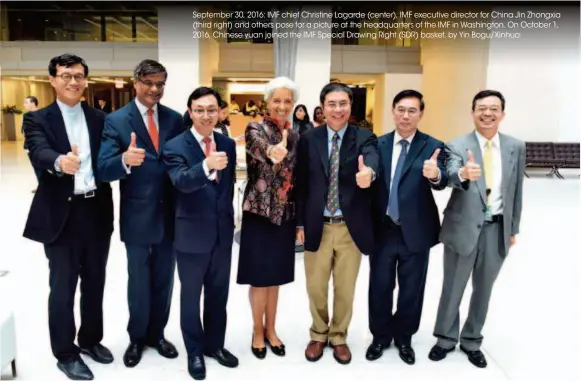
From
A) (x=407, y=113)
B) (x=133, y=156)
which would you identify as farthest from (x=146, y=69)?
(x=407, y=113)

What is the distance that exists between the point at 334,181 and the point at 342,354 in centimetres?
117

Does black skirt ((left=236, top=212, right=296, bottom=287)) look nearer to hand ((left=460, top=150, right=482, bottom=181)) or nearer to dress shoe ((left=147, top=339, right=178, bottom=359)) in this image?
dress shoe ((left=147, top=339, right=178, bottom=359))

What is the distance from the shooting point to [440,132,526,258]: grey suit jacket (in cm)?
305

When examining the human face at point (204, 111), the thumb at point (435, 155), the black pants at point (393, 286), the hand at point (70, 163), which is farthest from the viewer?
the black pants at point (393, 286)

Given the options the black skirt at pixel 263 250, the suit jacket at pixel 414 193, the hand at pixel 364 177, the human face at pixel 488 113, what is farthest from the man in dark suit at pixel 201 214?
the human face at pixel 488 113

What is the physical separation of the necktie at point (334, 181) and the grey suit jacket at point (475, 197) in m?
0.69

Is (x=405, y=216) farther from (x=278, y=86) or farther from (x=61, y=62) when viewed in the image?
(x=61, y=62)

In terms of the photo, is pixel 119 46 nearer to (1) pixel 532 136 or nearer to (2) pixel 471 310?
(1) pixel 532 136

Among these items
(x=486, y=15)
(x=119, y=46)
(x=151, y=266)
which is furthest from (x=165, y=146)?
(x=119, y=46)

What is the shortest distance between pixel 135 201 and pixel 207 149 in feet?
1.75

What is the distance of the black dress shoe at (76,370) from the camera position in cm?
299

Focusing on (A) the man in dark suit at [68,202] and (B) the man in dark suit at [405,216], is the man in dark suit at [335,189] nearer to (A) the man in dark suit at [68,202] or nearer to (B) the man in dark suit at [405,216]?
(B) the man in dark suit at [405,216]

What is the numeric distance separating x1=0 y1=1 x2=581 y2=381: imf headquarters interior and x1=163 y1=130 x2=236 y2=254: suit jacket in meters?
0.18

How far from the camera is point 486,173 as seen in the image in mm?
3096
